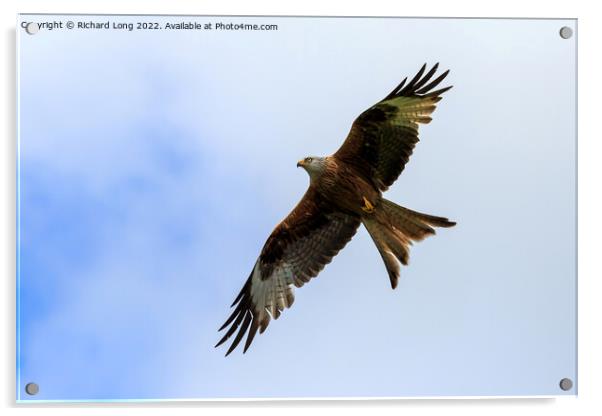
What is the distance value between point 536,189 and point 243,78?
1.17m

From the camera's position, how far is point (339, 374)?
8.60 ft

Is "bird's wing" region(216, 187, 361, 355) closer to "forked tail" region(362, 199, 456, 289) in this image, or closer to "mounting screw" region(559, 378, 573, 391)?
"forked tail" region(362, 199, 456, 289)

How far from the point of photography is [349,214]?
2865mm

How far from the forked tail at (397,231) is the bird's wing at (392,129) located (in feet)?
0.34

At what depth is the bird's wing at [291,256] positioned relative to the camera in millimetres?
2758

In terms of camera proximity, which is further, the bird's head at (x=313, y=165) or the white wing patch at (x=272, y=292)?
the white wing patch at (x=272, y=292)

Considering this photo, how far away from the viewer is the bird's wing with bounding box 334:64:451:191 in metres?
2.66

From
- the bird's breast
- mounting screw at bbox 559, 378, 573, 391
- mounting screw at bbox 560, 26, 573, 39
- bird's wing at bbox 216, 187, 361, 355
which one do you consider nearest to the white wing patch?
bird's wing at bbox 216, 187, 361, 355

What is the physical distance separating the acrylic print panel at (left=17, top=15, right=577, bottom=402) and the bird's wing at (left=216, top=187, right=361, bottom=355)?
0.07m

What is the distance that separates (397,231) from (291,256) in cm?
46

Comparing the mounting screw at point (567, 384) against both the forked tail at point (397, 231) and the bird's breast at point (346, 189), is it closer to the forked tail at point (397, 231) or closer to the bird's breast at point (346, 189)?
the forked tail at point (397, 231)
